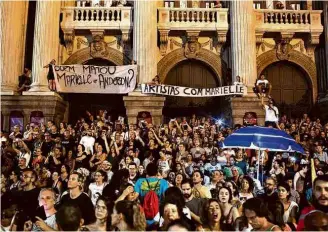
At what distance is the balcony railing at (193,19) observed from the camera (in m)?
17.9

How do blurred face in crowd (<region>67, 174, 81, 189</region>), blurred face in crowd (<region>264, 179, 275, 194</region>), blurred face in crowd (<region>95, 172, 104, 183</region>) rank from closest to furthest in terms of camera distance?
blurred face in crowd (<region>67, 174, 81, 189</region>), blurred face in crowd (<region>264, 179, 275, 194</region>), blurred face in crowd (<region>95, 172, 104, 183</region>)

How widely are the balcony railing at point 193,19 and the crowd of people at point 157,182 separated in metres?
5.13

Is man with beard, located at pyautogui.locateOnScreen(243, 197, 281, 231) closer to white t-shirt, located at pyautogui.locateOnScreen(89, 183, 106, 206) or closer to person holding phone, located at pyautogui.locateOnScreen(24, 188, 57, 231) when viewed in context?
person holding phone, located at pyautogui.locateOnScreen(24, 188, 57, 231)

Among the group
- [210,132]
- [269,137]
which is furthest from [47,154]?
[269,137]

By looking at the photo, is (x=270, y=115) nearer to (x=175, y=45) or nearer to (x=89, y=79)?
Answer: (x=175, y=45)

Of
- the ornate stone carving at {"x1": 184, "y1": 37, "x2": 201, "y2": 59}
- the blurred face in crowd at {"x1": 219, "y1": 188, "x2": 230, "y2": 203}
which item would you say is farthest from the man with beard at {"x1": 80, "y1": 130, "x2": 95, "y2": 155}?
the ornate stone carving at {"x1": 184, "y1": 37, "x2": 201, "y2": 59}

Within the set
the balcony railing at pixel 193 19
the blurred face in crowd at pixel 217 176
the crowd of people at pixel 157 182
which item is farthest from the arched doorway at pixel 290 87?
the blurred face in crowd at pixel 217 176

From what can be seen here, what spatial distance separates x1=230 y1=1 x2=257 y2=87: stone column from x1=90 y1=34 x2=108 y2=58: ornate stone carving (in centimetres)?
585

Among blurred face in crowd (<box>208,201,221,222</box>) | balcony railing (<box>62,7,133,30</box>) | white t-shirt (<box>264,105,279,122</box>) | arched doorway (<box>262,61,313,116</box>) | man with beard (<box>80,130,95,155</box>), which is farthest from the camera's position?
arched doorway (<box>262,61,313,116</box>)

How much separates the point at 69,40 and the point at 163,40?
424cm

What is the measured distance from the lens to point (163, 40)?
59.4 feet

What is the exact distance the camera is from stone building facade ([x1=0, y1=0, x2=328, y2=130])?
1661cm

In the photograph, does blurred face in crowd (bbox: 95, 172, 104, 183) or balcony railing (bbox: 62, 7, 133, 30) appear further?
balcony railing (bbox: 62, 7, 133, 30)

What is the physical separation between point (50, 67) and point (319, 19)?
12.1 metres
